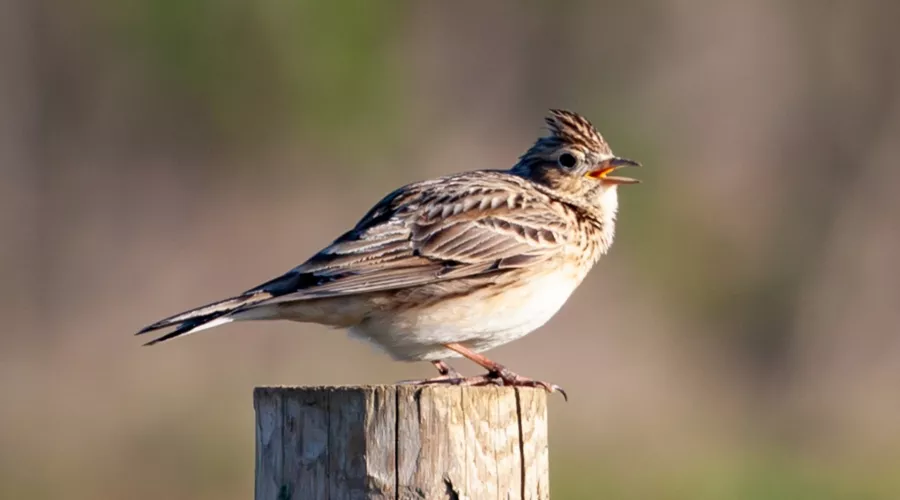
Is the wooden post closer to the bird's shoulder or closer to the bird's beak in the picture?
the bird's shoulder

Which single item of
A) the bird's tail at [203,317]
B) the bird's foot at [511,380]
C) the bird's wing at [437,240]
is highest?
the bird's wing at [437,240]

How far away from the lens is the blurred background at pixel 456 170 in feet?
43.1

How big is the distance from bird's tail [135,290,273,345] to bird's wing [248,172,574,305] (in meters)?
0.14

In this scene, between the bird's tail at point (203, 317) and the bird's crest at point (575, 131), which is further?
the bird's crest at point (575, 131)

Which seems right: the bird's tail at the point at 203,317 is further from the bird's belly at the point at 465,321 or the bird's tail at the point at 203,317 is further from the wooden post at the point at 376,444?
the wooden post at the point at 376,444

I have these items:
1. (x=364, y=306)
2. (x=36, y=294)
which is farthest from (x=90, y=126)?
(x=364, y=306)

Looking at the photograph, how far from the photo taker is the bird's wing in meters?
6.71

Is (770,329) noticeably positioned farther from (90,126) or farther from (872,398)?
(90,126)

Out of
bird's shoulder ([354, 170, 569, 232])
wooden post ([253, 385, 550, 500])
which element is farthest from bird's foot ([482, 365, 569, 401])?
wooden post ([253, 385, 550, 500])

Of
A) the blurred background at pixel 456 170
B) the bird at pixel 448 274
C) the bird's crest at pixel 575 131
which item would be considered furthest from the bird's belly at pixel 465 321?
the blurred background at pixel 456 170

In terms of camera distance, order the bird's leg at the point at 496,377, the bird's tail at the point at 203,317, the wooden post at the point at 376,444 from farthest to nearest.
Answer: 1. the bird's leg at the point at 496,377
2. the bird's tail at the point at 203,317
3. the wooden post at the point at 376,444

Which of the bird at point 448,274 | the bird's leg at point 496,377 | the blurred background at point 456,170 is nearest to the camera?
the bird's leg at point 496,377

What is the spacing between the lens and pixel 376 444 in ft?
16.2

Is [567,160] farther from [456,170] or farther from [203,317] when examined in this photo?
[456,170]
